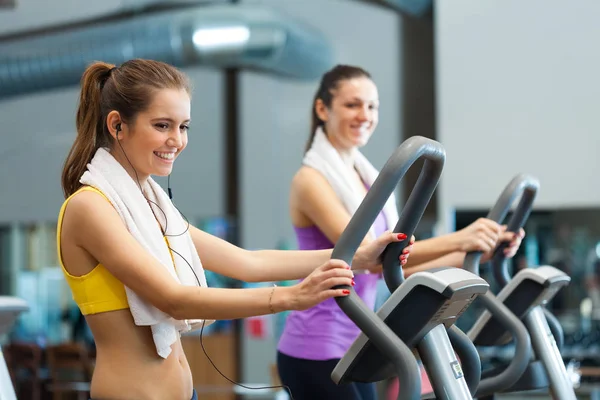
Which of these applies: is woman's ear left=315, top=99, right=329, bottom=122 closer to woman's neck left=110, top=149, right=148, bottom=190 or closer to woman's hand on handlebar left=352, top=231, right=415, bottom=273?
woman's hand on handlebar left=352, top=231, right=415, bottom=273

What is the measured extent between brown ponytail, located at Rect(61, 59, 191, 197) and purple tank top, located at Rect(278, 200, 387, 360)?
0.83 m

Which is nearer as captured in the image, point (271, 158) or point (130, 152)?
point (130, 152)

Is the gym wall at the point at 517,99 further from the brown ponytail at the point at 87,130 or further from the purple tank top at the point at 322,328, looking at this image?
the brown ponytail at the point at 87,130

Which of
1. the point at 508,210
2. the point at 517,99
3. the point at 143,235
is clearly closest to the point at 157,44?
the point at 517,99

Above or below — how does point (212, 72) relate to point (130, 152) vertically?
above

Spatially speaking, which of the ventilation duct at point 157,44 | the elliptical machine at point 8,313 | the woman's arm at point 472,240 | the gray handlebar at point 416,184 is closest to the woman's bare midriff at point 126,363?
the elliptical machine at point 8,313

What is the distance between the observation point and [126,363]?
1655mm

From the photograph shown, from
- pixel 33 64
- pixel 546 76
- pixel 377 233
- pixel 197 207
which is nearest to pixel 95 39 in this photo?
pixel 33 64

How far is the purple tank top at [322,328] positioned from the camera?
2.34m

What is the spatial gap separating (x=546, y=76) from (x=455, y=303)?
5.03 metres

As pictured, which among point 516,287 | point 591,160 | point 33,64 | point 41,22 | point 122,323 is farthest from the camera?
point 41,22

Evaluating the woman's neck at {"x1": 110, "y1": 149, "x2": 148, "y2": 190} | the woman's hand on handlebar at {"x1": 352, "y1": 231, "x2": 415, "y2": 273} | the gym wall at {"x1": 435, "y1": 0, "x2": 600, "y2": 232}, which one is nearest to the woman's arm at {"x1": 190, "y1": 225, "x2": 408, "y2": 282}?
the woman's hand on handlebar at {"x1": 352, "y1": 231, "x2": 415, "y2": 273}

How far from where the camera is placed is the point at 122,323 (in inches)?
65.4

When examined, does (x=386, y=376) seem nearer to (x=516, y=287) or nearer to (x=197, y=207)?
(x=516, y=287)
